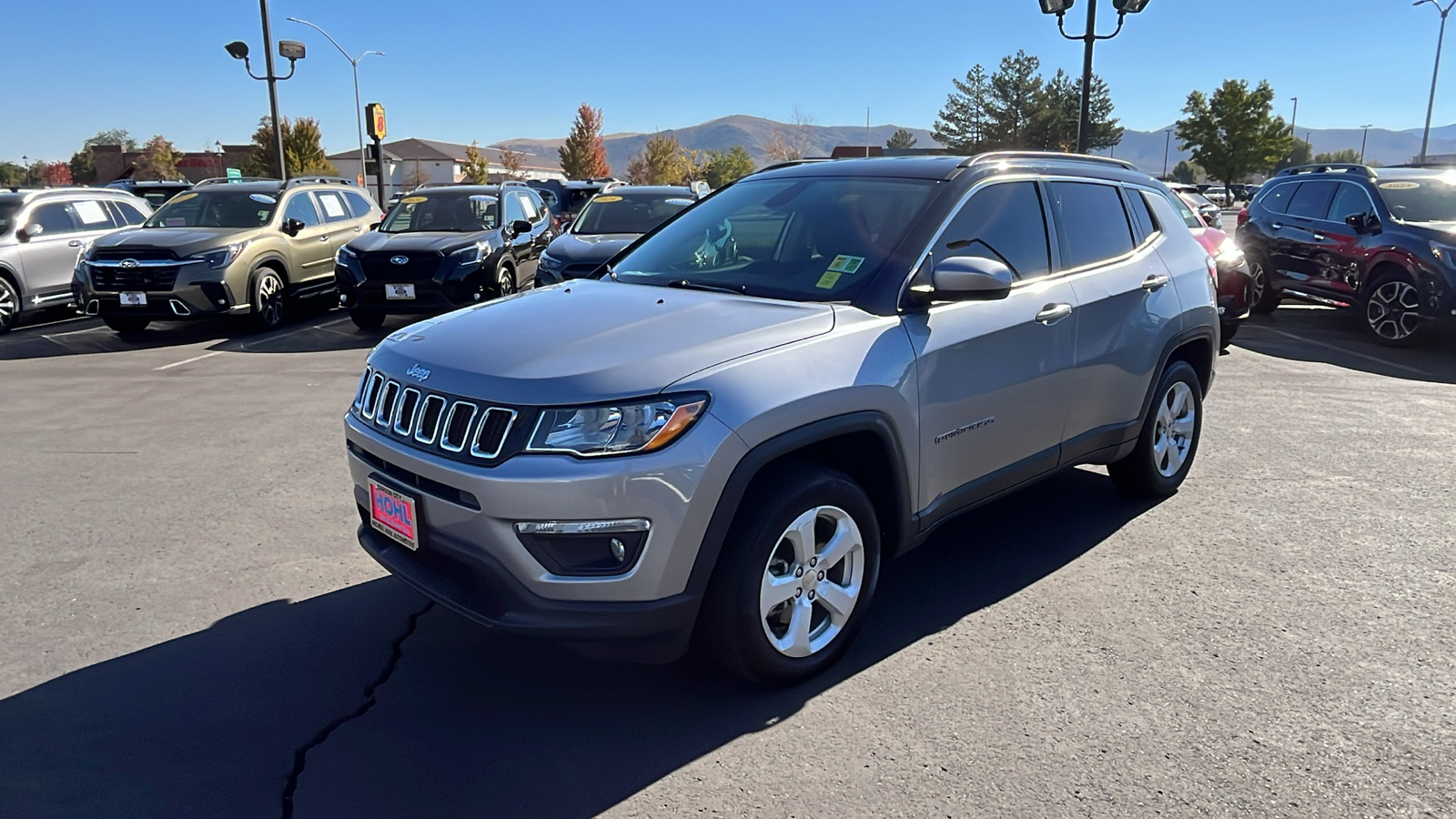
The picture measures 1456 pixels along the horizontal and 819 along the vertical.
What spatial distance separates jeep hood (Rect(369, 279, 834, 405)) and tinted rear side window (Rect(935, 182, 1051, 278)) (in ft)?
2.60

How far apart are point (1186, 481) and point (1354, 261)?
7.00 meters

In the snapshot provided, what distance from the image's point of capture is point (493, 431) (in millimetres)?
2951

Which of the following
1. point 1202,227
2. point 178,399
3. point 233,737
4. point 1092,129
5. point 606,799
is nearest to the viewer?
point 606,799

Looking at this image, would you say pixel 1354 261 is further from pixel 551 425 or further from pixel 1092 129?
pixel 1092 129

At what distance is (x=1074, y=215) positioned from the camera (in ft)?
15.2

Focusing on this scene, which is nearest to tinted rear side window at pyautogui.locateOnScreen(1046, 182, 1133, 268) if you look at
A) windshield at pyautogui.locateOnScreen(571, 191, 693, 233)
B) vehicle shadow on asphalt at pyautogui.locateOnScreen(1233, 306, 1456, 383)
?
vehicle shadow on asphalt at pyautogui.locateOnScreen(1233, 306, 1456, 383)

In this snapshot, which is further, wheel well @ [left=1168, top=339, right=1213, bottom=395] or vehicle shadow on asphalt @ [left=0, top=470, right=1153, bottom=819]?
wheel well @ [left=1168, top=339, right=1213, bottom=395]

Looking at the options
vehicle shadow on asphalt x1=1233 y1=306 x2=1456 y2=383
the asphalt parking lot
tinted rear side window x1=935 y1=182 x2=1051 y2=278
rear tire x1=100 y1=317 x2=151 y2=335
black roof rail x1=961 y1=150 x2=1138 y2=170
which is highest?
black roof rail x1=961 y1=150 x2=1138 y2=170

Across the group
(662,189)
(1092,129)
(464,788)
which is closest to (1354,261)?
(662,189)

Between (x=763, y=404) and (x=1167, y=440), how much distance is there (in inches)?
127

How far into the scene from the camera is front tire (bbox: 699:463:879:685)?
308 cm

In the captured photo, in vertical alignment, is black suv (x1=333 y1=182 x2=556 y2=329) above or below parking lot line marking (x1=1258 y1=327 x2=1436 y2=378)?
above

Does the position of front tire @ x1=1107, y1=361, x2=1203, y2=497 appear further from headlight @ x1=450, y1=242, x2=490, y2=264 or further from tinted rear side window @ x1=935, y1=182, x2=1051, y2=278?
headlight @ x1=450, y1=242, x2=490, y2=264

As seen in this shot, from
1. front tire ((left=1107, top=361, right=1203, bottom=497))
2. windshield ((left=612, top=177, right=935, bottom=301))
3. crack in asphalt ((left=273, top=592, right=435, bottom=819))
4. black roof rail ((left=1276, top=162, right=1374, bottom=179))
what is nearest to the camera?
crack in asphalt ((left=273, top=592, right=435, bottom=819))
